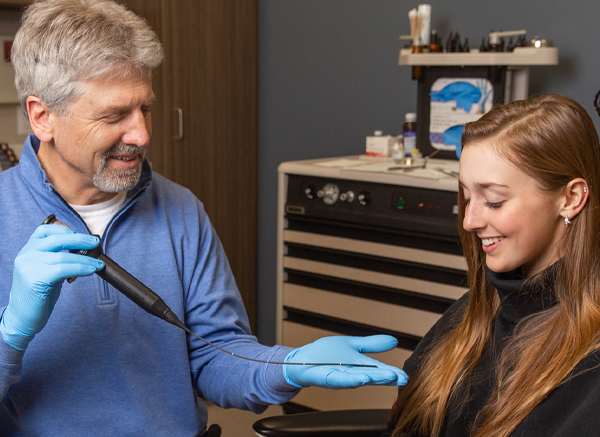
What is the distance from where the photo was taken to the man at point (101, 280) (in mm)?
1001

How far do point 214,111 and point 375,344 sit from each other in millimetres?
1759

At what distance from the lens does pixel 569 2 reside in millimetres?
2193

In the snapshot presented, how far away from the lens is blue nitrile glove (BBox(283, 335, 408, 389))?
0.96m

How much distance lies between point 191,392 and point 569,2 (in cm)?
185

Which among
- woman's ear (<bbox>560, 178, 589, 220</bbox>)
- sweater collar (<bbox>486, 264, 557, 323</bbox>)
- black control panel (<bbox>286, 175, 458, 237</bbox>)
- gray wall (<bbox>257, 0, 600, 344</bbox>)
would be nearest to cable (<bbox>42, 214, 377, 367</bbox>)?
sweater collar (<bbox>486, 264, 557, 323</bbox>)

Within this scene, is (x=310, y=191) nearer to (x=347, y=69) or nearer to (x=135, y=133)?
(x=347, y=69)

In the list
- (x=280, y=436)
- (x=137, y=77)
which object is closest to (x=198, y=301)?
(x=280, y=436)

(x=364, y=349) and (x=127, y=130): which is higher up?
(x=127, y=130)

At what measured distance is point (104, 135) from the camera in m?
1.10

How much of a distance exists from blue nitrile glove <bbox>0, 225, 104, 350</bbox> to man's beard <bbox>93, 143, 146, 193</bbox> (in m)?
0.15

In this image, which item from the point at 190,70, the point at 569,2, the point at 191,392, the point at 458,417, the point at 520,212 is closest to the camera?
the point at 520,212

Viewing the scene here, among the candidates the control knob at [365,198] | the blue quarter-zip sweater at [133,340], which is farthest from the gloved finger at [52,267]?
the control knob at [365,198]

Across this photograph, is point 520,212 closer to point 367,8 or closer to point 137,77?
point 137,77

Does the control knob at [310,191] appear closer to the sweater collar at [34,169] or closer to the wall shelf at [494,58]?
the wall shelf at [494,58]
